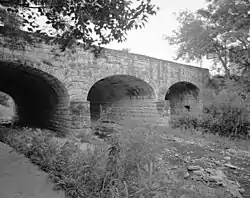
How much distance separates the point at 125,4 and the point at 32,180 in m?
2.31

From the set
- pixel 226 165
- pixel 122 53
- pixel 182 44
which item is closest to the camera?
pixel 226 165

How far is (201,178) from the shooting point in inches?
125

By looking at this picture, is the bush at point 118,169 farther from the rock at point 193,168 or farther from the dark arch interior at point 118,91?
the dark arch interior at point 118,91

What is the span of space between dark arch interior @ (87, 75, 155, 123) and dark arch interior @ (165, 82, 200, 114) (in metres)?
2.67

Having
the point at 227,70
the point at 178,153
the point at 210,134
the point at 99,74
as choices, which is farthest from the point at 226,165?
the point at 227,70

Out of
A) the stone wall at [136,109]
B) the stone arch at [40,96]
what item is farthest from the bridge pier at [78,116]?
the stone wall at [136,109]

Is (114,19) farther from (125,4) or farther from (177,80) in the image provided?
(177,80)

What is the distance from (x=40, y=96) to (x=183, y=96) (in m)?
7.81

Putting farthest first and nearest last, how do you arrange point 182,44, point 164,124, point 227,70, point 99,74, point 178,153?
1. point 182,44
2. point 227,70
3. point 164,124
4. point 99,74
5. point 178,153

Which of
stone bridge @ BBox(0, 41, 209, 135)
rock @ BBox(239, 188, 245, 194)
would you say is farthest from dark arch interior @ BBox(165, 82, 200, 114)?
rock @ BBox(239, 188, 245, 194)

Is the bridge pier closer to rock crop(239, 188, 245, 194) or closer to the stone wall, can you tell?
the stone wall

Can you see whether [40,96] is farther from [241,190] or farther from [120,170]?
[241,190]

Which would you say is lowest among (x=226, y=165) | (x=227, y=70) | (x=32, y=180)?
(x=226, y=165)

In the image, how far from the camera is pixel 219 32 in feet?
22.7
